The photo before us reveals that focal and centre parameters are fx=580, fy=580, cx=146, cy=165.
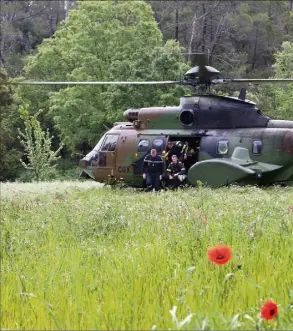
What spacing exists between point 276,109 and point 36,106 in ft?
74.3

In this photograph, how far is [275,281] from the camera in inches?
129

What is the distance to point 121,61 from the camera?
42.2 m

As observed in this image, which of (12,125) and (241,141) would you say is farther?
(12,125)

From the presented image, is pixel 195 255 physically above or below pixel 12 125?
above

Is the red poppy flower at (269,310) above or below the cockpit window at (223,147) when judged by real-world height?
above

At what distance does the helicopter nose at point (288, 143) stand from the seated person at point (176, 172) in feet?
9.94

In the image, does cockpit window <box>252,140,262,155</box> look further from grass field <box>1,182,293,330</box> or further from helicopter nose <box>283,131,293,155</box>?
grass field <box>1,182,293,330</box>

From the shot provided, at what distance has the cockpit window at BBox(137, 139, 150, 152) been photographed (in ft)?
60.0

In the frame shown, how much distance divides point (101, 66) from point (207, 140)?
1123 inches

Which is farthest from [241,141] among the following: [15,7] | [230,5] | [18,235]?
[15,7]

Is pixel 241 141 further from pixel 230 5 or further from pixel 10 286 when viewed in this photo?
pixel 230 5

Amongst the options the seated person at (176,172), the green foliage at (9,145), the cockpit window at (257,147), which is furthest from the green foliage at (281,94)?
the seated person at (176,172)

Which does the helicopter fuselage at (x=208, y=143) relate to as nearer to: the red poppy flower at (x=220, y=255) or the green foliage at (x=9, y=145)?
the red poppy flower at (x=220, y=255)

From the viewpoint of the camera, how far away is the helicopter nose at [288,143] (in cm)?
1647
